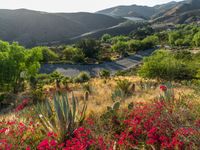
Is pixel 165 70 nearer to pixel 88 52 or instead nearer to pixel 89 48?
pixel 88 52

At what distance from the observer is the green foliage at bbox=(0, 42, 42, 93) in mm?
22172

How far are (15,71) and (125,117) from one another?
17182mm

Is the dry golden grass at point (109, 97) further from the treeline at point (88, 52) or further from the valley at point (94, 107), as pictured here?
the treeline at point (88, 52)

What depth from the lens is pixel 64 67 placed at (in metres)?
63.0

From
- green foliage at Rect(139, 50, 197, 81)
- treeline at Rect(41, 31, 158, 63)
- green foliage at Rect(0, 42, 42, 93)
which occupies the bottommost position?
treeline at Rect(41, 31, 158, 63)

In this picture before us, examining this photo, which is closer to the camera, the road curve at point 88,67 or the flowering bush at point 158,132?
the flowering bush at point 158,132

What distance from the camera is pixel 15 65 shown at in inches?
905

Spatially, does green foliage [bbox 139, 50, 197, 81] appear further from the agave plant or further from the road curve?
the agave plant

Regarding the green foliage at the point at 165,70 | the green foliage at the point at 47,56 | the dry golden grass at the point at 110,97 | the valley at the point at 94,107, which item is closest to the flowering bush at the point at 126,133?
the valley at the point at 94,107

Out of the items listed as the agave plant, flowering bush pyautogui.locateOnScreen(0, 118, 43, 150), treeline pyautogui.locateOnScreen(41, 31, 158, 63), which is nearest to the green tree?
treeline pyautogui.locateOnScreen(41, 31, 158, 63)

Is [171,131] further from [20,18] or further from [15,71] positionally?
[20,18]

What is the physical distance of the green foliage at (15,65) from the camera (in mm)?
22172

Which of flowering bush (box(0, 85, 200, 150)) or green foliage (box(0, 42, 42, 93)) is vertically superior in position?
flowering bush (box(0, 85, 200, 150))

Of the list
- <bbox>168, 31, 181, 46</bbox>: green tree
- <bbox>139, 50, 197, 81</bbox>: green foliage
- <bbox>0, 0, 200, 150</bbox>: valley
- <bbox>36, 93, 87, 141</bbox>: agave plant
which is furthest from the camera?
<bbox>168, 31, 181, 46</bbox>: green tree
